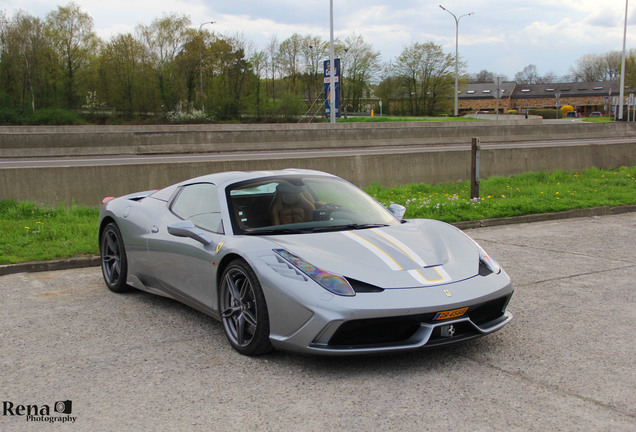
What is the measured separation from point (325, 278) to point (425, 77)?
71088mm

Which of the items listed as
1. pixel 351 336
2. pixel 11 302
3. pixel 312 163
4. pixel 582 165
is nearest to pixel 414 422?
pixel 351 336

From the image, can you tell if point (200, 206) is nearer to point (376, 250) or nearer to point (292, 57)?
point (376, 250)

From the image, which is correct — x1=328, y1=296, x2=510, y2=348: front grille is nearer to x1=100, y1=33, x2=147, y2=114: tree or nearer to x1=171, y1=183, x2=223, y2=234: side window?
x1=171, y1=183, x2=223, y2=234: side window

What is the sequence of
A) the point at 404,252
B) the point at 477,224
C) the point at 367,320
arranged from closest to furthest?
the point at 367,320 → the point at 404,252 → the point at 477,224

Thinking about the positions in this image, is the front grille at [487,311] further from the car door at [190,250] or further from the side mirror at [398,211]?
the car door at [190,250]

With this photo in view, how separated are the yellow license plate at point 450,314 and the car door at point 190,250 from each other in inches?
63.1

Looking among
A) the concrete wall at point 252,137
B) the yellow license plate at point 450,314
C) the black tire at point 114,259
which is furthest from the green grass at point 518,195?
the concrete wall at point 252,137

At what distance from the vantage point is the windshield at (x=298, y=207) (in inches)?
177

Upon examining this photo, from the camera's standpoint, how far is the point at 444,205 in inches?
410

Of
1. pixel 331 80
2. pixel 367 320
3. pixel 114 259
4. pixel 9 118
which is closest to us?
pixel 367 320

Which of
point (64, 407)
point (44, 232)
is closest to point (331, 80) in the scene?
point (44, 232)

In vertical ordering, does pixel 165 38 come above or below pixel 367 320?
above

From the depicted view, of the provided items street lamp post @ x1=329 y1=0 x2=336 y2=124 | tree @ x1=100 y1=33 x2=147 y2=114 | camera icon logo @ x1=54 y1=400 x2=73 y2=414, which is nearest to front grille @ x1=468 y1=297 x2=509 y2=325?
camera icon logo @ x1=54 y1=400 x2=73 y2=414

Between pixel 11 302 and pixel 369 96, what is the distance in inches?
2641
